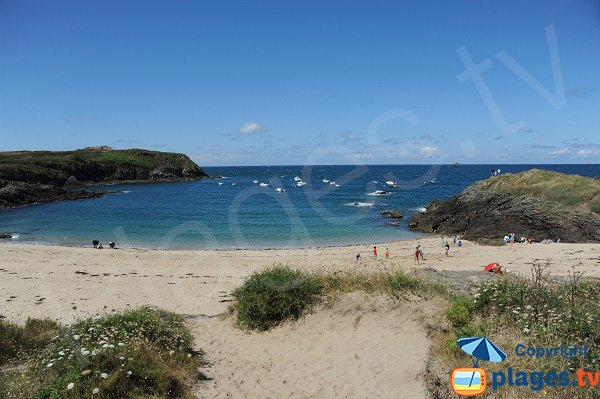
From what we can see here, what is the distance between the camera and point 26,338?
9922 mm

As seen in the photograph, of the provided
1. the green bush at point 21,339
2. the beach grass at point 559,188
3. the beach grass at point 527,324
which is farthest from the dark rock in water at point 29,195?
the beach grass at point 527,324

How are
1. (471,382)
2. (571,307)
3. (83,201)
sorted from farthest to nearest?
(83,201), (571,307), (471,382)

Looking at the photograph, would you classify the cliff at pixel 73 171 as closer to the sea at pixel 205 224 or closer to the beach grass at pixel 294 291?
the sea at pixel 205 224

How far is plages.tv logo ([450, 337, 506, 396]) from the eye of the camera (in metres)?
6.24

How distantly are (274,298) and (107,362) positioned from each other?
5.25 m

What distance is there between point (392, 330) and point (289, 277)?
350cm

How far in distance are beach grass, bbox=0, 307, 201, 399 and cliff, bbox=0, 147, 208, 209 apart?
6332 cm

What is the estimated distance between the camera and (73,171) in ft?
304

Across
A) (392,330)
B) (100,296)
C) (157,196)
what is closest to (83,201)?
(157,196)

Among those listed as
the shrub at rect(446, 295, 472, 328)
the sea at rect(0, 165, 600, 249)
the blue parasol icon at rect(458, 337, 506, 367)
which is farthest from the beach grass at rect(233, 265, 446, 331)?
the sea at rect(0, 165, 600, 249)

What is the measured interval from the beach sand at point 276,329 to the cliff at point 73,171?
4035 cm

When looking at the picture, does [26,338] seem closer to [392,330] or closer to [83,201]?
[392,330]

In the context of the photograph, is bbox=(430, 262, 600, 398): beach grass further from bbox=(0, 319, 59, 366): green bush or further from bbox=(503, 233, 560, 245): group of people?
bbox=(503, 233, 560, 245): group of people

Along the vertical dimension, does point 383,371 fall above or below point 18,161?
below
